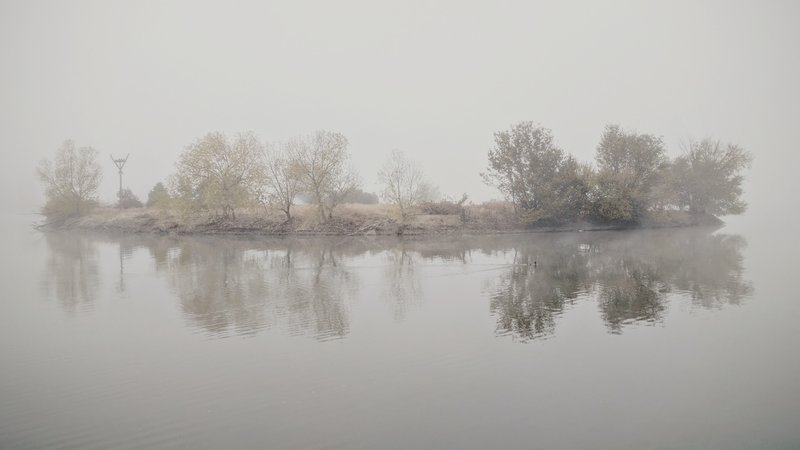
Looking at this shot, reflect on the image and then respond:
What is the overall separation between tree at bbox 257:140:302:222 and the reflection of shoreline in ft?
64.5

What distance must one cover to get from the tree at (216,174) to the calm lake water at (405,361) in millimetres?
37152

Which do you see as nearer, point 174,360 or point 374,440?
point 374,440

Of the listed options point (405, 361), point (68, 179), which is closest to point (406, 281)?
point (405, 361)

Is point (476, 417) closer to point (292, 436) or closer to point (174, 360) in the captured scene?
point (292, 436)

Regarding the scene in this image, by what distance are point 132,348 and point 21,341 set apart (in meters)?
3.89

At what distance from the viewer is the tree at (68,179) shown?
75000 mm

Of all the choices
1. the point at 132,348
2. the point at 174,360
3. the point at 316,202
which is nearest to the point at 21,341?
the point at 132,348

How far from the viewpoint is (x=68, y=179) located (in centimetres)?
7569

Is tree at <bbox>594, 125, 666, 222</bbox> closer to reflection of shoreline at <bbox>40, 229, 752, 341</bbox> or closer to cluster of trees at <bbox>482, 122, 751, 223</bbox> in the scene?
cluster of trees at <bbox>482, 122, 751, 223</bbox>

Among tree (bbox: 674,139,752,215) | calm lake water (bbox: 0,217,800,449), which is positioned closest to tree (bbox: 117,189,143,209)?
calm lake water (bbox: 0,217,800,449)

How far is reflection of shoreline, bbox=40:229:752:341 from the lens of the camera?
54.0 feet

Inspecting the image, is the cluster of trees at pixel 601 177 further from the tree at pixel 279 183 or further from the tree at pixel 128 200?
the tree at pixel 128 200

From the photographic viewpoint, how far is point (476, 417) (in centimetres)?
870

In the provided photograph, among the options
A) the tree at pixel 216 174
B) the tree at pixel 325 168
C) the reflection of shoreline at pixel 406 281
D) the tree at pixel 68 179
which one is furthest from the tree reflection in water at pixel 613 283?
the tree at pixel 68 179
